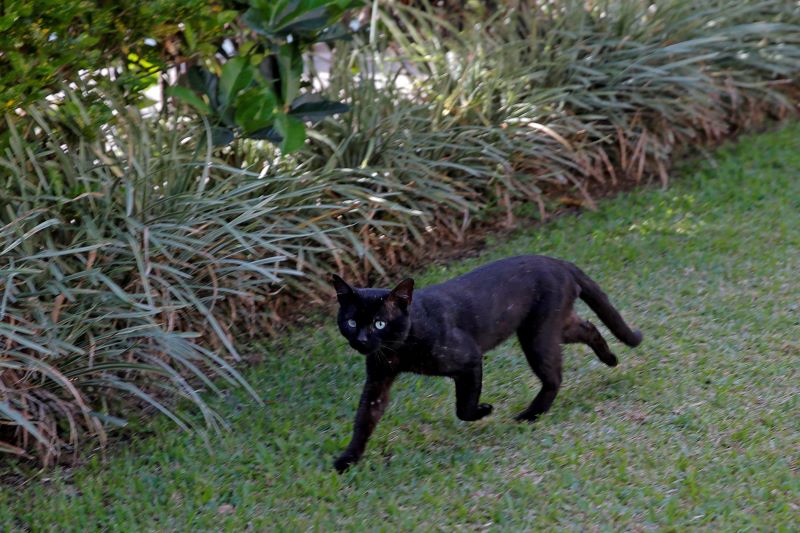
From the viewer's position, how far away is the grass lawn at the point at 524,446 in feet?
14.1

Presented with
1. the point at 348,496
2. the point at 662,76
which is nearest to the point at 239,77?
the point at 348,496

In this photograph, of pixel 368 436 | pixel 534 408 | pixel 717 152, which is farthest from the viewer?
pixel 717 152

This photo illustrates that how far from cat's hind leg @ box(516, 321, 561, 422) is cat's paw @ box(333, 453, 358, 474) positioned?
0.89m

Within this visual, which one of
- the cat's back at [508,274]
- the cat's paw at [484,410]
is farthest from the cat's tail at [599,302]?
the cat's paw at [484,410]

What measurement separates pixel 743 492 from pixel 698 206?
375 centimetres

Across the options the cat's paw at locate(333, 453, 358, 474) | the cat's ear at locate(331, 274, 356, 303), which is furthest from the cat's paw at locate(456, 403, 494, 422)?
the cat's ear at locate(331, 274, 356, 303)

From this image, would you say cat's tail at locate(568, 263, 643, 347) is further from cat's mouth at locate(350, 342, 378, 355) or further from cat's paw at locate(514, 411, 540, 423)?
cat's mouth at locate(350, 342, 378, 355)

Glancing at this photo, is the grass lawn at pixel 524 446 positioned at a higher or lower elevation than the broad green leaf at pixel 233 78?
lower

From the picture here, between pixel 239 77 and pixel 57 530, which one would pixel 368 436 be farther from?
pixel 239 77

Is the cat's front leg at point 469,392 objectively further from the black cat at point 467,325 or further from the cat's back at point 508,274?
the cat's back at point 508,274

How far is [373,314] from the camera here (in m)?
4.50

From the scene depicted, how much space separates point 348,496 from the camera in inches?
176

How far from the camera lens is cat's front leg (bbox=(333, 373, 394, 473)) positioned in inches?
186

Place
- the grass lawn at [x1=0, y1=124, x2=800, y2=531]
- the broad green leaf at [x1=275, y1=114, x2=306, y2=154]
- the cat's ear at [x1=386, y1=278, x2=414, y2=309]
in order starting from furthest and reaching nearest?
the broad green leaf at [x1=275, y1=114, x2=306, y2=154] < the cat's ear at [x1=386, y1=278, x2=414, y2=309] < the grass lawn at [x1=0, y1=124, x2=800, y2=531]
